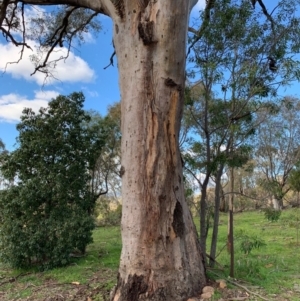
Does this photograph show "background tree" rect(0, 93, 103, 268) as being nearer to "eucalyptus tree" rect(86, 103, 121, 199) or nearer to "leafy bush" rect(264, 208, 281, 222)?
"eucalyptus tree" rect(86, 103, 121, 199)

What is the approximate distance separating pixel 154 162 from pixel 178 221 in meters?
0.73

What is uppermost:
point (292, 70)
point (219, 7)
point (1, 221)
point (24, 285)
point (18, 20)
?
point (18, 20)

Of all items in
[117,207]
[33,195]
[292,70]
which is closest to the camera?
[292,70]

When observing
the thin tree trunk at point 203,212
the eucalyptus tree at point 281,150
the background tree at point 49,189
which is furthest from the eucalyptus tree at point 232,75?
the eucalyptus tree at point 281,150

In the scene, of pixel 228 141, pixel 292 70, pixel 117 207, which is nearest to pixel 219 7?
pixel 292 70

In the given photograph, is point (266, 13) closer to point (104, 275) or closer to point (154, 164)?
point (154, 164)

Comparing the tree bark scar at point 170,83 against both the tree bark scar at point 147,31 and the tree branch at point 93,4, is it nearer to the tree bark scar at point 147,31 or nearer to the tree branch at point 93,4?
the tree bark scar at point 147,31

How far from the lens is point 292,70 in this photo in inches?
181

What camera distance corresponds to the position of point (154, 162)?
3916 mm

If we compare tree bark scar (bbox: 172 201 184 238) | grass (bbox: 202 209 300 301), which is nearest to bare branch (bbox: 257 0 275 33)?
tree bark scar (bbox: 172 201 184 238)

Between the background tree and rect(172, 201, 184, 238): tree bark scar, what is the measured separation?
11.2 ft

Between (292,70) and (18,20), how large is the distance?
6.21 metres

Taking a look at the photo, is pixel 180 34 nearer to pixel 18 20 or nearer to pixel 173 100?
pixel 173 100

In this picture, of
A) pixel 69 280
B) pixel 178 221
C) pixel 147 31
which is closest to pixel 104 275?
pixel 69 280
